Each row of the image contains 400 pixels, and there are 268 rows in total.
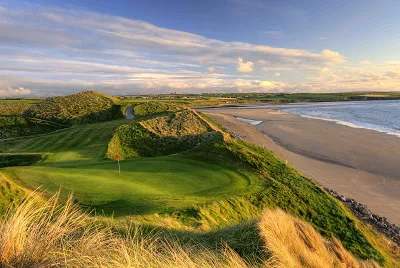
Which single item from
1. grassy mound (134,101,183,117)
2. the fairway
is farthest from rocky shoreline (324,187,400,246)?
grassy mound (134,101,183,117)

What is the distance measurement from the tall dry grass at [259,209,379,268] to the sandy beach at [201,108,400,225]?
14.1m

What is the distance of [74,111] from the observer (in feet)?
191

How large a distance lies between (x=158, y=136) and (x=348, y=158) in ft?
71.8

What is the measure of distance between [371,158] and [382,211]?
14.7 m

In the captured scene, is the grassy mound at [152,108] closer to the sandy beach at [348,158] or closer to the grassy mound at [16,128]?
the sandy beach at [348,158]

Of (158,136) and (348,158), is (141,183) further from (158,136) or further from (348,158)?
(348,158)

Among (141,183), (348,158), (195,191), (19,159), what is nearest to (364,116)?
(348,158)

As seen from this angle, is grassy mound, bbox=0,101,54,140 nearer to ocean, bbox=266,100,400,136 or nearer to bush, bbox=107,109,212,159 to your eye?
bush, bbox=107,109,212,159

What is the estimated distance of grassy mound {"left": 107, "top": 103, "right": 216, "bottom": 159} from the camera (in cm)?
3155

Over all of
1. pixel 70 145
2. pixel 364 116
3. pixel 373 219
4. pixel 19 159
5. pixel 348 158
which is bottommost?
pixel 373 219

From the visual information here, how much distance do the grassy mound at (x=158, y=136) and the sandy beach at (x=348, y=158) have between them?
1039cm

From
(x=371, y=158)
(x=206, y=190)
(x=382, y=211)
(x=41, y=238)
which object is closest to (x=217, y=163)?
(x=206, y=190)

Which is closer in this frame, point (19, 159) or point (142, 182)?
point (142, 182)

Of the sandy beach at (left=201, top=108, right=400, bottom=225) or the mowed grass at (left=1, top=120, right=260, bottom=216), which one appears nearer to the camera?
the mowed grass at (left=1, top=120, right=260, bottom=216)
